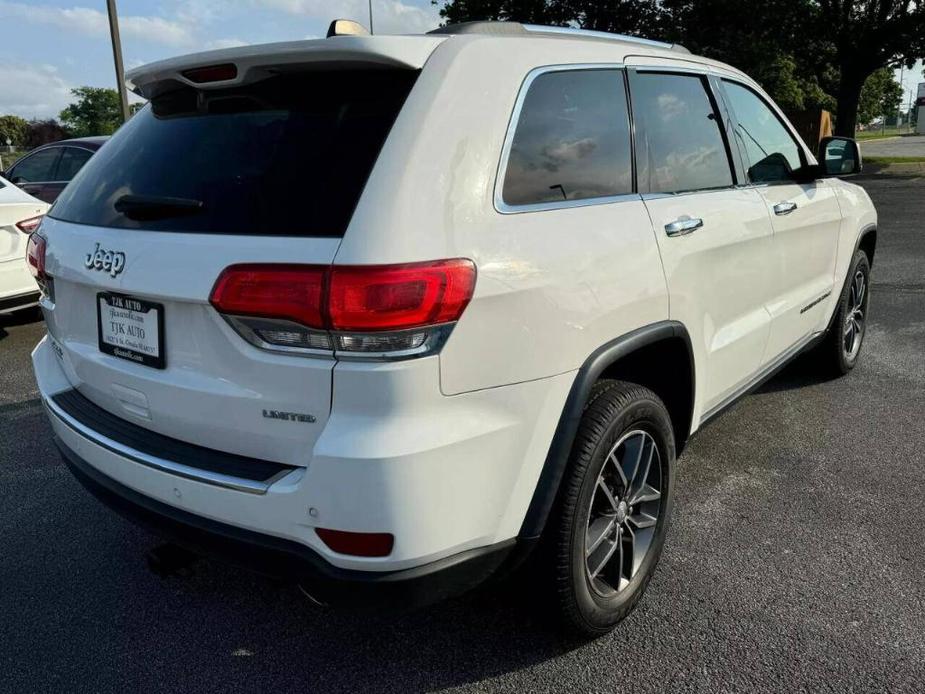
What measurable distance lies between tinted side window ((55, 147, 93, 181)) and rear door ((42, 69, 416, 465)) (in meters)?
7.01

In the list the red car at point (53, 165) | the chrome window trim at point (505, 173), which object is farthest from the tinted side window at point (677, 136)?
the red car at point (53, 165)

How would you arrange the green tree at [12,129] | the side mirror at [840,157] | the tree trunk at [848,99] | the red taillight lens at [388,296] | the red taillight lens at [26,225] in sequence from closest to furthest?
the red taillight lens at [388,296] → the side mirror at [840,157] → the red taillight lens at [26,225] → the tree trunk at [848,99] → the green tree at [12,129]

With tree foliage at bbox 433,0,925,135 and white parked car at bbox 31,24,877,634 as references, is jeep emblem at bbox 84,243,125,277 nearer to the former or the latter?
white parked car at bbox 31,24,877,634

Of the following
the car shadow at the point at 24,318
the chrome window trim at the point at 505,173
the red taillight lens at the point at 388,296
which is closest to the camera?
the red taillight lens at the point at 388,296

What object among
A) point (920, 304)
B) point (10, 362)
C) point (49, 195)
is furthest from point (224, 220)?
point (49, 195)

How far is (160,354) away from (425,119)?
3.08 feet

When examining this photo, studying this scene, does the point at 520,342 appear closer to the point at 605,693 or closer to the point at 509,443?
the point at 509,443

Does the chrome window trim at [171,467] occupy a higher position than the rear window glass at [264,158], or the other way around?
the rear window glass at [264,158]

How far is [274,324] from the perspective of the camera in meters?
1.85

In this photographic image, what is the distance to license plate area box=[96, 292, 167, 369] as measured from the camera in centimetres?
209

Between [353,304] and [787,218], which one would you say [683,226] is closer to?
[787,218]

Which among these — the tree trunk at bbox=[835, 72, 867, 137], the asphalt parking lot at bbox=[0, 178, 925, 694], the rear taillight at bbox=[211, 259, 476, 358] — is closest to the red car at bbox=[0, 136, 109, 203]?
the asphalt parking lot at bbox=[0, 178, 925, 694]

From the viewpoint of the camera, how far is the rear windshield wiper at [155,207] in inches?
82.5

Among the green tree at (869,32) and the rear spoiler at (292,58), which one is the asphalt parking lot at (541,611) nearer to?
the rear spoiler at (292,58)
